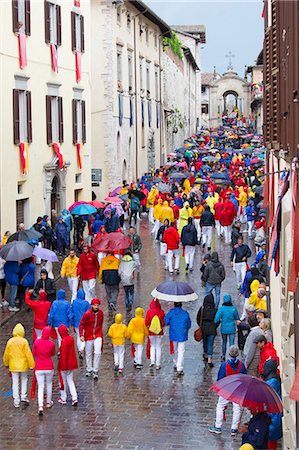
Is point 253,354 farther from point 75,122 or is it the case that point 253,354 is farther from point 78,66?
point 78,66

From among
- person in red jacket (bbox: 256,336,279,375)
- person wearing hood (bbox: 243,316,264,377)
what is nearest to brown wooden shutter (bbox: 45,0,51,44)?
person wearing hood (bbox: 243,316,264,377)

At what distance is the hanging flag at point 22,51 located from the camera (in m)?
25.5

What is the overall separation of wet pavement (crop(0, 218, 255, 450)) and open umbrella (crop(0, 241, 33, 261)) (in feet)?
7.88

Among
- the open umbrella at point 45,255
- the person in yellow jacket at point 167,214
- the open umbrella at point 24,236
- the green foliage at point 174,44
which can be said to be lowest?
the open umbrella at point 45,255

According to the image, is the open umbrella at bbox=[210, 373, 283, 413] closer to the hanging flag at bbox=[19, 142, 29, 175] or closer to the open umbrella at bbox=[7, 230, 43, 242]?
the open umbrella at bbox=[7, 230, 43, 242]

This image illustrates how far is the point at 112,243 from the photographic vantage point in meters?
20.0

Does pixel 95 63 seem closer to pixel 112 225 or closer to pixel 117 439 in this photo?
pixel 112 225

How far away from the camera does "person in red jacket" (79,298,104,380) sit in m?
14.5

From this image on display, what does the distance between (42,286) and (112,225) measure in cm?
1036

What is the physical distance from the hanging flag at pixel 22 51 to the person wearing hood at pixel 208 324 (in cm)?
1270

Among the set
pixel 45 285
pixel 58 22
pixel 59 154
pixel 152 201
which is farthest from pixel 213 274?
pixel 152 201

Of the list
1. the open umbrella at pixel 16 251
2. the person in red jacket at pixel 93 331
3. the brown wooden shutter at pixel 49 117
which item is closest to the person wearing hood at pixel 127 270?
the open umbrella at pixel 16 251

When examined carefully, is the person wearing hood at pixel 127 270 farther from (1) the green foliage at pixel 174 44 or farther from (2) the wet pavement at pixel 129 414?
(1) the green foliage at pixel 174 44

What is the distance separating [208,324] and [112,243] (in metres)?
5.13
